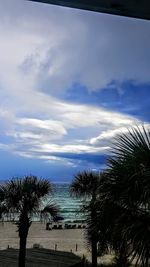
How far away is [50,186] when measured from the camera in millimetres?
13062

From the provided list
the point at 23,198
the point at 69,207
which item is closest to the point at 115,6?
the point at 23,198

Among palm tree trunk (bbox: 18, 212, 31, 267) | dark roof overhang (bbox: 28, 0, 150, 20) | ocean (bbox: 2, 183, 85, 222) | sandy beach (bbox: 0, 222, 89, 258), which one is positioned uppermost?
dark roof overhang (bbox: 28, 0, 150, 20)

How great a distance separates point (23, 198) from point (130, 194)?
24.7 ft

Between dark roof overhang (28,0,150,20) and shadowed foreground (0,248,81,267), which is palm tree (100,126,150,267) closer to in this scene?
dark roof overhang (28,0,150,20)

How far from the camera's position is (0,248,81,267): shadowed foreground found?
562 inches

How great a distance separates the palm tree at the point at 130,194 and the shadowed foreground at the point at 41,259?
899 cm

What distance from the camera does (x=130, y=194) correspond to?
5602 mm

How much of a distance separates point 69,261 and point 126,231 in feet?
35.7

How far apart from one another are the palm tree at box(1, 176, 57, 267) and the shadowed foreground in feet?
5.64

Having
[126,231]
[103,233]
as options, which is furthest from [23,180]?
[126,231]

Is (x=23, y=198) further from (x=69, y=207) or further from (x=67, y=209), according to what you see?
(x=69, y=207)

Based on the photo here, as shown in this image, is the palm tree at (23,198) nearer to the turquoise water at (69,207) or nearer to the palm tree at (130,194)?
the turquoise water at (69,207)

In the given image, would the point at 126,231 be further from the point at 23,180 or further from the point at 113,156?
the point at 23,180

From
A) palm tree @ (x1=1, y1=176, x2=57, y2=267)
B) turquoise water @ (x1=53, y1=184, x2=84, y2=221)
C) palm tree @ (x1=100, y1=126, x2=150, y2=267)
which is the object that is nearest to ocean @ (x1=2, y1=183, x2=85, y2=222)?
turquoise water @ (x1=53, y1=184, x2=84, y2=221)
